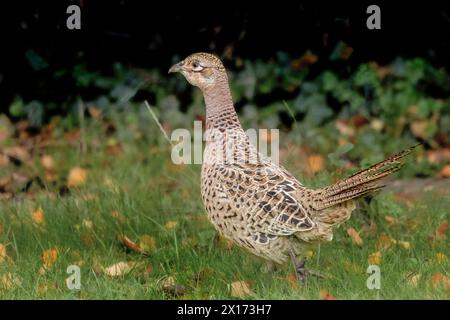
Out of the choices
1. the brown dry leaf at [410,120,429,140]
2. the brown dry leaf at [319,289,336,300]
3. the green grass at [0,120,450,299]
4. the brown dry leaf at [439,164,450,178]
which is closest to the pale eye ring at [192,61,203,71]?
the green grass at [0,120,450,299]

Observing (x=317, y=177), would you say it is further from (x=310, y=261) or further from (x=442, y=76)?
(x=442, y=76)

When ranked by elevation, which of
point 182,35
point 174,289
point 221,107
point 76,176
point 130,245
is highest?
point 182,35

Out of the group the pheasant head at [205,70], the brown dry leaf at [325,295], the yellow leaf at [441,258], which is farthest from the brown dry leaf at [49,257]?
the yellow leaf at [441,258]

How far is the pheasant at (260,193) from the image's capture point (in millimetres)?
4652

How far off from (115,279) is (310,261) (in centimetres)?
104

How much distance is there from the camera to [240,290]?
190 inches

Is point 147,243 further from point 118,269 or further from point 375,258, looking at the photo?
point 375,258

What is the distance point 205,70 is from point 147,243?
1.10 metres

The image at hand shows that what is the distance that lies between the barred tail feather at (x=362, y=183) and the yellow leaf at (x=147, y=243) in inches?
50.5

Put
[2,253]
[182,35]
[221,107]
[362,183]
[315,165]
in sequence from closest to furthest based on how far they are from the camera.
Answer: [362,183]
[221,107]
[2,253]
[315,165]
[182,35]

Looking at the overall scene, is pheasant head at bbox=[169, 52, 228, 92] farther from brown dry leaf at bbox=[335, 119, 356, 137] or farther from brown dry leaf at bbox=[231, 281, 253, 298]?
brown dry leaf at bbox=[335, 119, 356, 137]

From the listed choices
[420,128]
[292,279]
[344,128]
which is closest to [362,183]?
[292,279]

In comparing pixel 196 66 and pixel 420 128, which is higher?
pixel 196 66

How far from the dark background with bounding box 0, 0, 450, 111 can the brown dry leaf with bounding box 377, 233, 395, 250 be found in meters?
1.72
